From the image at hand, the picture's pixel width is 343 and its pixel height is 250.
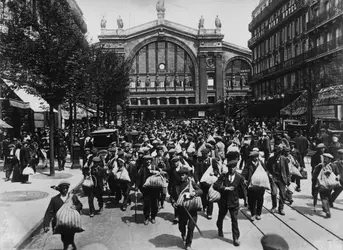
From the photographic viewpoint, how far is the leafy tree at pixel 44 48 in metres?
15.7

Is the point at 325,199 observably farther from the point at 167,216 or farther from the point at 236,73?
the point at 236,73

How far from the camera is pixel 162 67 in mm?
81562

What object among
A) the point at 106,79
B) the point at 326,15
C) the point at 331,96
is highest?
the point at 326,15

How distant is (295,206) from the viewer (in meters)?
10.5

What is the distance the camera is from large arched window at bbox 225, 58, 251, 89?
265 feet

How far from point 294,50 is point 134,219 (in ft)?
115

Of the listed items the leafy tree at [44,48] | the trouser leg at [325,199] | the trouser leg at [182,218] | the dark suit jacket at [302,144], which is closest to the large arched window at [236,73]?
the dark suit jacket at [302,144]

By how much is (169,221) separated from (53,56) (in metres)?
9.51

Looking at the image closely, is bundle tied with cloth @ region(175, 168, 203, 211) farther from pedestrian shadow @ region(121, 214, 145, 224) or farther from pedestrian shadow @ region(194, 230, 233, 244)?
pedestrian shadow @ region(121, 214, 145, 224)

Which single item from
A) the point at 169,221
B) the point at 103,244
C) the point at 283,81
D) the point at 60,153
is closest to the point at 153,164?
the point at 169,221

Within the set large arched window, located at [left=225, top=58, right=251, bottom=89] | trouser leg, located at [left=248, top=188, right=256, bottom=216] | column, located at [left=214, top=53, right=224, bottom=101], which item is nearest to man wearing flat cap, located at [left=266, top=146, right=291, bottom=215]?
trouser leg, located at [left=248, top=188, right=256, bottom=216]

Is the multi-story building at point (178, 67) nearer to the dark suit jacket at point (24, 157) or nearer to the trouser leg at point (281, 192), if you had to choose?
the dark suit jacket at point (24, 157)

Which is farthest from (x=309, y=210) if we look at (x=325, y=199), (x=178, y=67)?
(x=178, y=67)

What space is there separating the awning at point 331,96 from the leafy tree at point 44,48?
625 inches
